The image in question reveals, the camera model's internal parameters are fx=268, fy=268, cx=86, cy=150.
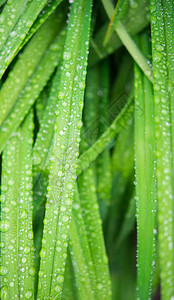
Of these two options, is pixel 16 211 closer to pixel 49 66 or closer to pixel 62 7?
pixel 49 66

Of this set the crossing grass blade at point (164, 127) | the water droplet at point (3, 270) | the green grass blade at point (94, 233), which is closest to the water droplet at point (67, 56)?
the crossing grass blade at point (164, 127)

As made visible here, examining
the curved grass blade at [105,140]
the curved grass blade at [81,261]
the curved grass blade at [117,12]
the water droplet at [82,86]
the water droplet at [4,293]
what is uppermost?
the curved grass blade at [117,12]

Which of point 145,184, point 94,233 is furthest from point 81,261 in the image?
point 145,184

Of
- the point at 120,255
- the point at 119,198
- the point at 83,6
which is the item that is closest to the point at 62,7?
the point at 83,6

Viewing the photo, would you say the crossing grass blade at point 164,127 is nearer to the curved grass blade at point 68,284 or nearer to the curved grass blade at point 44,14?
the curved grass blade at point 44,14

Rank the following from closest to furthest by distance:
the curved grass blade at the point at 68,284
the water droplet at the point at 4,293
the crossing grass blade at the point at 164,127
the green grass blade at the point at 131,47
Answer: the crossing grass blade at the point at 164,127, the water droplet at the point at 4,293, the green grass blade at the point at 131,47, the curved grass blade at the point at 68,284

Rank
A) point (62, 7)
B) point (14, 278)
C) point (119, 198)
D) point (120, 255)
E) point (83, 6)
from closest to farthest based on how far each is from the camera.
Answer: point (14, 278)
point (83, 6)
point (62, 7)
point (119, 198)
point (120, 255)
